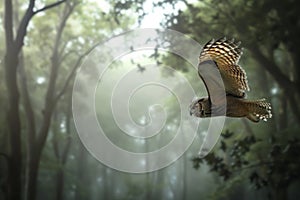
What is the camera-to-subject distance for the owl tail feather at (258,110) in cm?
127

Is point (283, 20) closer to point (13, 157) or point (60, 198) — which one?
point (13, 157)

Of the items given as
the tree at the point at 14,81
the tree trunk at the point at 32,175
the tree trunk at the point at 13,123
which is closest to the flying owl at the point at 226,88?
the tree at the point at 14,81

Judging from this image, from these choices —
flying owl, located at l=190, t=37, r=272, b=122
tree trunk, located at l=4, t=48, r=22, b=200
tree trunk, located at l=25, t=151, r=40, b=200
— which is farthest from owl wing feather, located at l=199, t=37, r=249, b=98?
tree trunk, located at l=25, t=151, r=40, b=200

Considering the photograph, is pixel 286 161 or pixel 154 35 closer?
pixel 286 161

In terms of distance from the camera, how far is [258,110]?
1297mm

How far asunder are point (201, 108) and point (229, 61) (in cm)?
17

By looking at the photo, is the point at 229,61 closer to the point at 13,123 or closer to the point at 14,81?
the point at 14,81

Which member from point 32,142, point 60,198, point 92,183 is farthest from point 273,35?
point 92,183

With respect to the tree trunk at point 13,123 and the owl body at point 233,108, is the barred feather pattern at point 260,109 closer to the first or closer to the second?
the owl body at point 233,108

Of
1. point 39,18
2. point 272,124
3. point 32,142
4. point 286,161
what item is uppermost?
point 39,18

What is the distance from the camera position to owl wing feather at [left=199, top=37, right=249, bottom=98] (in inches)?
49.9

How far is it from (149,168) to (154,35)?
2072 cm

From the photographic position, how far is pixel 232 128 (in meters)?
14.0

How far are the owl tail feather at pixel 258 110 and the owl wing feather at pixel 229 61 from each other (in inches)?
1.8
